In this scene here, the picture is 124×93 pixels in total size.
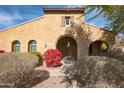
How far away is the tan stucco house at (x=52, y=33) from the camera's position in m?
19.1

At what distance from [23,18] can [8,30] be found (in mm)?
1647

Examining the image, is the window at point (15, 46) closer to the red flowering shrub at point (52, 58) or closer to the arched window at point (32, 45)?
the arched window at point (32, 45)

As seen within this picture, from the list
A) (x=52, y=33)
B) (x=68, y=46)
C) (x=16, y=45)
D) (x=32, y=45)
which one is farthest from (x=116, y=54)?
(x=16, y=45)

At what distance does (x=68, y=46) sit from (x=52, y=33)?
9.35ft

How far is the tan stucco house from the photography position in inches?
750

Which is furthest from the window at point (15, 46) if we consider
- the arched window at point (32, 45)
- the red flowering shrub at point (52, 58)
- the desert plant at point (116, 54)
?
the desert plant at point (116, 54)

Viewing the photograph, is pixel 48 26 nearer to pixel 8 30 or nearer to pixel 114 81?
pixel 8 30

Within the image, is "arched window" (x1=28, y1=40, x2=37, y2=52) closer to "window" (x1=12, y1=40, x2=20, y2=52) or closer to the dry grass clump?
"window" (x1=12, y1=40, x2=20, y2=52)

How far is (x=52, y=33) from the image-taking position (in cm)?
1955

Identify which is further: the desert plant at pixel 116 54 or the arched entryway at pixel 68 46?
the arched entryway at pixel 68 46

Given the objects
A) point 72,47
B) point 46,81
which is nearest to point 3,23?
point 72,47

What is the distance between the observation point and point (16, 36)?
19062 millimetres

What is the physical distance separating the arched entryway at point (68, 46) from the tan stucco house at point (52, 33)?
1610 millimetres
